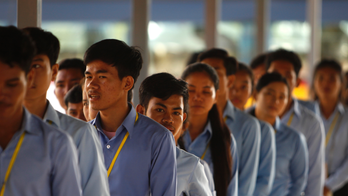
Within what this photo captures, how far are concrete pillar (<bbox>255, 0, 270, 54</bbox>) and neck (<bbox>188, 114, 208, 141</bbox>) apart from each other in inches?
129

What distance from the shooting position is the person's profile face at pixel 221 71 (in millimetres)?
3227

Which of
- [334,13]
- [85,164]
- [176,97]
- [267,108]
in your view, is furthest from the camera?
[334,13]

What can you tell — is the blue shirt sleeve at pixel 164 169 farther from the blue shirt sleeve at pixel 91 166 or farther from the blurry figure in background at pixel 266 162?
the blurry figure in background at pixel 266 162

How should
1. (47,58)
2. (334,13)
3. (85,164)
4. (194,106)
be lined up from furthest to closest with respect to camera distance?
(334,13) → (194,106) → (47,58) → (85,164)

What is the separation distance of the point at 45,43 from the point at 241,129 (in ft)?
5.93

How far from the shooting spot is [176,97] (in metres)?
2.28

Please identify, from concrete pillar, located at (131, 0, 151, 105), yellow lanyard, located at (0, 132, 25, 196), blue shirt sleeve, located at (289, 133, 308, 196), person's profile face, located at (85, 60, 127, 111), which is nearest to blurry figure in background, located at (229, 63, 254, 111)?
blue shirt sleeve, located at (289, 133, 308, 196)

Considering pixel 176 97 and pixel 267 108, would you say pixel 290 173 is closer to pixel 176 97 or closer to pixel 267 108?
pixel 267 108

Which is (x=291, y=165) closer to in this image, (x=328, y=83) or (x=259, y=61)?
(x=259, y=61)

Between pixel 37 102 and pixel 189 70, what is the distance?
1.38 metres

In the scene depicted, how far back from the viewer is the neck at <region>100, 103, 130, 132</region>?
2029 mm

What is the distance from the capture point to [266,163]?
3164mm

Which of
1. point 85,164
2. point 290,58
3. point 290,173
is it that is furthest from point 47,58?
point 290,58

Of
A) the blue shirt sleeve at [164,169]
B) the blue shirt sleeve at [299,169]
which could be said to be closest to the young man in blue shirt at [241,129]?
the blue shirt sleeve at [299,169]
